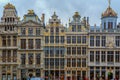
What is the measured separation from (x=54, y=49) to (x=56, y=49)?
0.94ft

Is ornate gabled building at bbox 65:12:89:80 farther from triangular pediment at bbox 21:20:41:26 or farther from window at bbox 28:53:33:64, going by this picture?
window at bbox 28:53:33:64

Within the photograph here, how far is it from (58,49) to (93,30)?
5.67 meters

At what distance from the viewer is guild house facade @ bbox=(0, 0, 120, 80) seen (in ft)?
181

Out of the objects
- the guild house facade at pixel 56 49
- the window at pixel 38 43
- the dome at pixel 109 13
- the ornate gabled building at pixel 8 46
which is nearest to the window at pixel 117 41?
the guild house facade at pixel 56 49

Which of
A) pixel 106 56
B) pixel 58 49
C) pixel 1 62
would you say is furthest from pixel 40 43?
pixel 106 56

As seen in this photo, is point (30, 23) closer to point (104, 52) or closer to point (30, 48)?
point (30, 48)

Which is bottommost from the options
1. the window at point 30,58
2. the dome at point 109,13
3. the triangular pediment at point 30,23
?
the window at point 30,58

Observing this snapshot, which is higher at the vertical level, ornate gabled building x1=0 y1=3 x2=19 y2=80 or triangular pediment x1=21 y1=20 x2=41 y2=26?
triangular pediment x1=21 y1=20 x2=41 y2=26

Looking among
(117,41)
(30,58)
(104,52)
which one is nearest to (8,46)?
(30,58)

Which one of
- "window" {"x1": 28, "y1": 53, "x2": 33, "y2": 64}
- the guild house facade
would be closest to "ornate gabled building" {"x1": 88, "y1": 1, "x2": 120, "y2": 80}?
the guild house facade

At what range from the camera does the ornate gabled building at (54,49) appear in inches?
2179

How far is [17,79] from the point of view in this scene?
179 ft

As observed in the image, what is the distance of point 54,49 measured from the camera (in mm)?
55562

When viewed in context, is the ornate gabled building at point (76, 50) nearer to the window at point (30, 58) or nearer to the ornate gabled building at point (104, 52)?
the ornate gabled building at point (104, 52)
